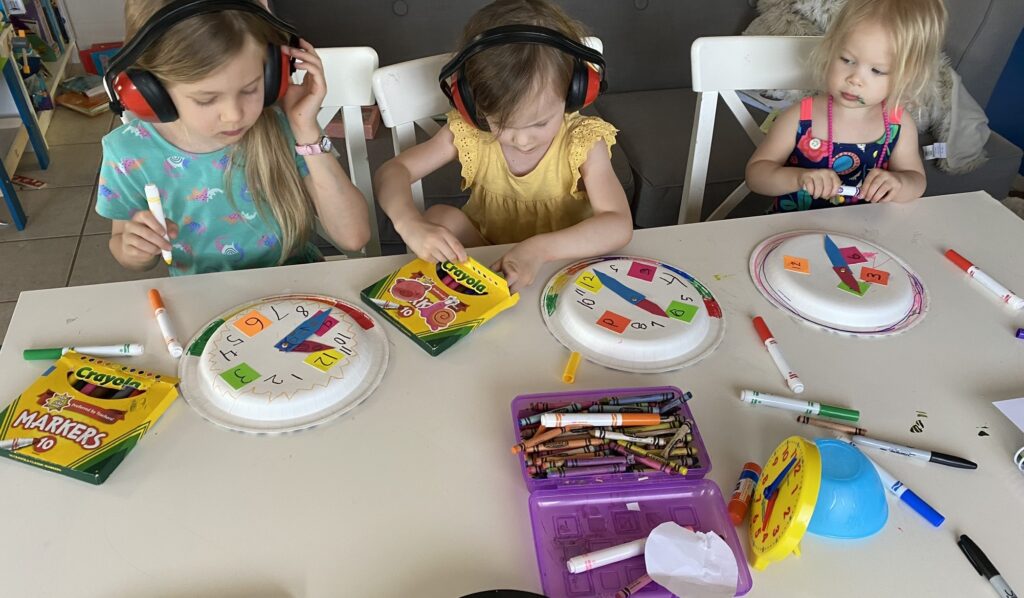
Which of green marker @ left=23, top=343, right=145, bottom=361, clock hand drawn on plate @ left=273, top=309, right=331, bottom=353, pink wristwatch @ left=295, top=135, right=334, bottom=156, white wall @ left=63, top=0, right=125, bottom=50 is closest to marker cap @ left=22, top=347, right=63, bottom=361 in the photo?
green marker @ left=23, top=343, right=145, bottom=361

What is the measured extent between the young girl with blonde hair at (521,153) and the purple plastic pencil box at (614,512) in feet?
1.07

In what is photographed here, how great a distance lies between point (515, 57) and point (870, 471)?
653 millimetres

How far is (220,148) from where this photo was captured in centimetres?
109

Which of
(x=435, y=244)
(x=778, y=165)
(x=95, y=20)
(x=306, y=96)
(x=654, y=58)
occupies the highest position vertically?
(x=306, y=96)

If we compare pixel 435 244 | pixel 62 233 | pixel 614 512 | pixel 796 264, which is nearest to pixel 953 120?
pixel 796 264

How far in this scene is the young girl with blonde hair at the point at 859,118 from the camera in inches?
46.3

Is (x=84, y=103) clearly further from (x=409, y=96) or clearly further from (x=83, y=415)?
(x=83, y=415)

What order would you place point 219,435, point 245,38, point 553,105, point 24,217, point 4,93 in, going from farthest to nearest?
point 4,93
point 24,217
point 553,105
point 245,38
point 219,435

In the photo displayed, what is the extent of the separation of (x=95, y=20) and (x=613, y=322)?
335 cm

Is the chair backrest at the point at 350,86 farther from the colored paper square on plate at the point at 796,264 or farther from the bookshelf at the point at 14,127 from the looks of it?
the bookshelf at the point at 14,127

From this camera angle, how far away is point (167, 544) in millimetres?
637

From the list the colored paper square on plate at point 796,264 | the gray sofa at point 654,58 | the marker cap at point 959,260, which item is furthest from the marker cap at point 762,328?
the gray sofa at point 654,58

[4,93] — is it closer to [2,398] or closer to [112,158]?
[112,158]

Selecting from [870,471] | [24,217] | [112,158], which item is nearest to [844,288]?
[870,471]
